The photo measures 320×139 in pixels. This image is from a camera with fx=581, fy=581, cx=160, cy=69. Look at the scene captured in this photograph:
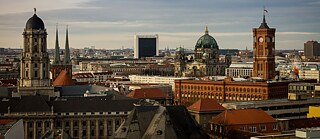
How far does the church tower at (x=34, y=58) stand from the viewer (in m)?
91.6

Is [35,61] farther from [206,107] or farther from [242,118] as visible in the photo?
[242,118]

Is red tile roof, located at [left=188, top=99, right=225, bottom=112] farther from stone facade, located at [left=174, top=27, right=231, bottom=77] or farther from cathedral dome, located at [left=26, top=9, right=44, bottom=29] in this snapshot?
stone facade, located at [left=174, top=27, right=231, bottom=77]

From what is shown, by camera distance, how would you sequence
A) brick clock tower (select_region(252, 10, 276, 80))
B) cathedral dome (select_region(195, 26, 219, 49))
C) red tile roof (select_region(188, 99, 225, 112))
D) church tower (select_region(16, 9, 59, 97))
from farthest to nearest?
cathedral dome (select_region(195, 26, 219, 49))
brick clock tower (select_region(252, 10, 276, 80))
church tower (select_region(16, 9, 59, 97))
red tile roof (select_region(188, 99, 225, 112))

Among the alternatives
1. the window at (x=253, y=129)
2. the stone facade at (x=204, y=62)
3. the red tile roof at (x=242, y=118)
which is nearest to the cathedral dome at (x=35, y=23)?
the red tile roof at (x=242, y=118)

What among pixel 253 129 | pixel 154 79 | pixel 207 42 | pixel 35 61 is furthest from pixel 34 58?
pixel 207 42

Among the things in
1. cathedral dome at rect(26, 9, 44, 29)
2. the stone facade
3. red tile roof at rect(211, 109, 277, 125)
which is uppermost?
cathedral dome at rect(26, 9, 44, 29)

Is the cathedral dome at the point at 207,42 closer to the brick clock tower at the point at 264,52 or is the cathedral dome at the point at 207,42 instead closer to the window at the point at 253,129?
the brick clock tower at the point at 264,52

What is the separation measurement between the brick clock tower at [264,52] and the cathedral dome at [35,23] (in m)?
64.9

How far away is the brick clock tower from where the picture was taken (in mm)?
140625

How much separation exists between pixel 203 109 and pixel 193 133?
21121 mm

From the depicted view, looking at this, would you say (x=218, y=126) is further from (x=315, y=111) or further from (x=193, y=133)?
(x=315, y=111)

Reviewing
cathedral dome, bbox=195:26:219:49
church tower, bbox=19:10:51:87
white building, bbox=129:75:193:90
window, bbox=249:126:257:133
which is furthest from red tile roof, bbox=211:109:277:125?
cathedral dome, bbox=195:26:219:49

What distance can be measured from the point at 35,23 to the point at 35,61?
604cm

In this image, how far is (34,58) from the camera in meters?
91.8
